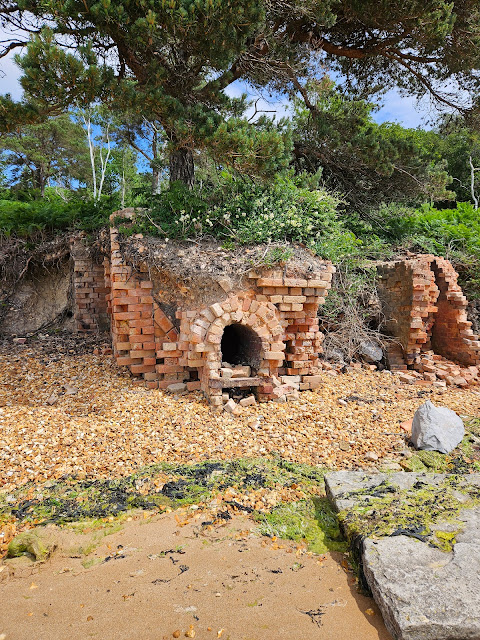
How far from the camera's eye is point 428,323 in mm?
8117

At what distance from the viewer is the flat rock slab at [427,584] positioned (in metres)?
1.99

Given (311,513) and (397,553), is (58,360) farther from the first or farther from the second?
(397,553)

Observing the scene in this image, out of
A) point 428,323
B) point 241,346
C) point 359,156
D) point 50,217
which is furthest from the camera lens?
point 359,156

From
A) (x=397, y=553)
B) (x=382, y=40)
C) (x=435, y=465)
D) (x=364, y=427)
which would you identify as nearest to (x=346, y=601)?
(x=397, y=553)

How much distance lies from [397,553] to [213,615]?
1.18 m

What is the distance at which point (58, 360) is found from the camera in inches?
266

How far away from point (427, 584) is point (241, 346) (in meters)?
4.49

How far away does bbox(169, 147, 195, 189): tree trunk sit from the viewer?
23.6 feet

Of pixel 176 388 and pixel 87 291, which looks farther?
pixel 87 291

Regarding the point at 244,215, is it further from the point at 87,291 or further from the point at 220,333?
the point at 87,291

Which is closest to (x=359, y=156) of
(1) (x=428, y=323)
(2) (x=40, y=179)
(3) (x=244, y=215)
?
(1) (x=428, y=323)

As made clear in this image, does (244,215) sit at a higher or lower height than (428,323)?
higher

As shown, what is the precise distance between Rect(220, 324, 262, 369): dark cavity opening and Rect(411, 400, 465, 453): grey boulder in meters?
2.24

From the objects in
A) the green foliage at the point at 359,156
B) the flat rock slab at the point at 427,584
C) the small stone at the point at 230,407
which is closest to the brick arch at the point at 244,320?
the small stone at the point at 230,407
